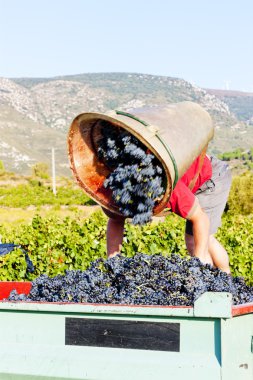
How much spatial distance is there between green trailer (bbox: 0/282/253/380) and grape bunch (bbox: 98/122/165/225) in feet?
4.66

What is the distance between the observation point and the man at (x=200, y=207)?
221 inches

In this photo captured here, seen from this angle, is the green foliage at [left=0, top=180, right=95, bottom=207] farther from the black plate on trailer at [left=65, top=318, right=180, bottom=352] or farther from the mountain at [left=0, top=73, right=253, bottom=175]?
the mountain at [left=0, top=73, right=253, bottom=175]

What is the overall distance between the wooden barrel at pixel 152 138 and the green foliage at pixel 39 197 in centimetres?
3479

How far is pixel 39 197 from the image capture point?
45031 mm

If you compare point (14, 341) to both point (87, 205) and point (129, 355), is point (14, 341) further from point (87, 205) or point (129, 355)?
point (87, 205)

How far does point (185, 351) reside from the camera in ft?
12.1

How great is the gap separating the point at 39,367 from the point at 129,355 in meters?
0.50

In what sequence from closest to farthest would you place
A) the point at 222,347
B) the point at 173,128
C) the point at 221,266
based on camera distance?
the point at 222,347 < the point at 173,128 < the point at 221,266

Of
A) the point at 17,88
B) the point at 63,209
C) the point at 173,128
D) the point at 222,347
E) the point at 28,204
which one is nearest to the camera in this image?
the point at 222,347

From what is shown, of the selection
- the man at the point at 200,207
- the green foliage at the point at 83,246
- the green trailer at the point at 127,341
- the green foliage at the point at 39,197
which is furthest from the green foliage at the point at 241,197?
the green trailer at the point at 127,341

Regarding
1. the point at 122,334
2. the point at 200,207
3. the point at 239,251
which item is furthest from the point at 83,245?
the point at 122,334

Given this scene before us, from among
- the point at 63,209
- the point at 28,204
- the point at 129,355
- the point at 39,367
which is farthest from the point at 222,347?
the point at 28,204

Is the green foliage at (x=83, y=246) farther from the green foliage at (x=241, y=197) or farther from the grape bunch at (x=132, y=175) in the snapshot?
the green foliage at (x=241, y=197)

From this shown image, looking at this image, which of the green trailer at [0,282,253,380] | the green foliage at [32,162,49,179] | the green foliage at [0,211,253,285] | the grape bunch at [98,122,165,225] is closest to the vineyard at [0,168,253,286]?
the green foliage at [0,211,253,285]
